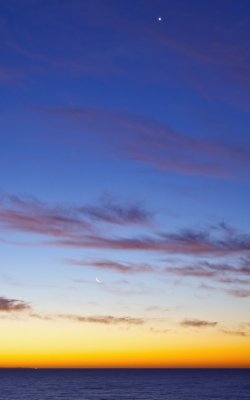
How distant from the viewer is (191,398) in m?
117

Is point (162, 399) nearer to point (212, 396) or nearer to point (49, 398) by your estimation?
point (212, 396)

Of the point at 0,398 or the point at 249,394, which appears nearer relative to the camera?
the point at 0,398

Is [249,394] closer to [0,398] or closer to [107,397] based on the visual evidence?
[107,397]

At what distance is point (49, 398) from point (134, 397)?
19.7 metres

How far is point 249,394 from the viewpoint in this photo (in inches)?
4970

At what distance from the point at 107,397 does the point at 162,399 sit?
48.2ft

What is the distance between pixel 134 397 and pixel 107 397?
21.2 ft

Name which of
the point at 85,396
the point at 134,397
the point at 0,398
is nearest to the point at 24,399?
the point at 0,398

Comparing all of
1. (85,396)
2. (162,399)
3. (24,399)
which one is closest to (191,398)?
(162,399)

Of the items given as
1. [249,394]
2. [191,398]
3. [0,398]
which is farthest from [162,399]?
[0,398]

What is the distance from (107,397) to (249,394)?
34.2 meters

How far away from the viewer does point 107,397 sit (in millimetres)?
123688

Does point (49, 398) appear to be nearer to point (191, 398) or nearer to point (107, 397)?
point (107, 397)

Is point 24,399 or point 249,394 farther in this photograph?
point 249,394
